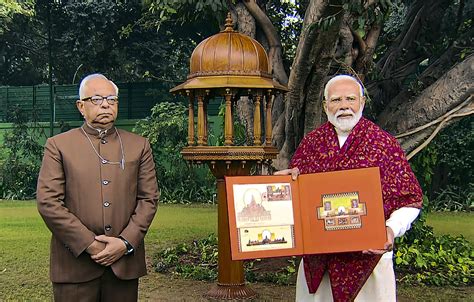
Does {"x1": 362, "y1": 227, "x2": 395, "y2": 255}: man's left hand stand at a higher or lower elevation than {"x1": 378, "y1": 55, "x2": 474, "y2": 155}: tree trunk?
lower

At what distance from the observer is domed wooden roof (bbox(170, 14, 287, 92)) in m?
3.87

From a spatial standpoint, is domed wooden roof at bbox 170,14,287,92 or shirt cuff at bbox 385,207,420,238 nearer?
shirt cuff at bbox 385,207,420,238

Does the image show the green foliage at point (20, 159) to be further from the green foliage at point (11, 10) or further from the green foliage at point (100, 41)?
the green foliage at point (11, 10)

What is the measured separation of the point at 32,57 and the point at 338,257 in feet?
35.5

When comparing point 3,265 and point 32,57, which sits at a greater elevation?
point 32,57

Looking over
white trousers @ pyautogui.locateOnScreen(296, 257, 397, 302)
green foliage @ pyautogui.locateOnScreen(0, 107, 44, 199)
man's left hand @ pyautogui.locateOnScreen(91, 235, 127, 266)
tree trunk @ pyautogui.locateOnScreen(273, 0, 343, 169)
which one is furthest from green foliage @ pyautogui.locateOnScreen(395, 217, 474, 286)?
green foliage @ pyautogui.locateOnScreen(0, 107, 44, 199)

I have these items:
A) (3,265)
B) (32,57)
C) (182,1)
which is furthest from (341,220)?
(32,57)

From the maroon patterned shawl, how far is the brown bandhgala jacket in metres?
0.83

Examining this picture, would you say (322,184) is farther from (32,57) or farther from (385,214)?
(32,57)

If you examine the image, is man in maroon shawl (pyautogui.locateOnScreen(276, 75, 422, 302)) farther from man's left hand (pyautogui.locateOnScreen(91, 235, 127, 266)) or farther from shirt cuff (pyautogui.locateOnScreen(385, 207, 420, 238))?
man's left hand (pyautogui.locateOnScreen(91, 235, 127, 266))

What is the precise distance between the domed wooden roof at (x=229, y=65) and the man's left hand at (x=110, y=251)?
1446 millimetres

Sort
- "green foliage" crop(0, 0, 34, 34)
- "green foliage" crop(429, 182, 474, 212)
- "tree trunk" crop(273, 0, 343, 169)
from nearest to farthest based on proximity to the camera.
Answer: "tree trunk" crop(273, 0, 343, 169)
"green foliage" crop(429, 182, 474, 212)
"green foliage" crop(0, 0, 34, 34)

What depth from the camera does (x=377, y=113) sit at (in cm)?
626

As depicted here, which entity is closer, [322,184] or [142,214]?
[322,184]
